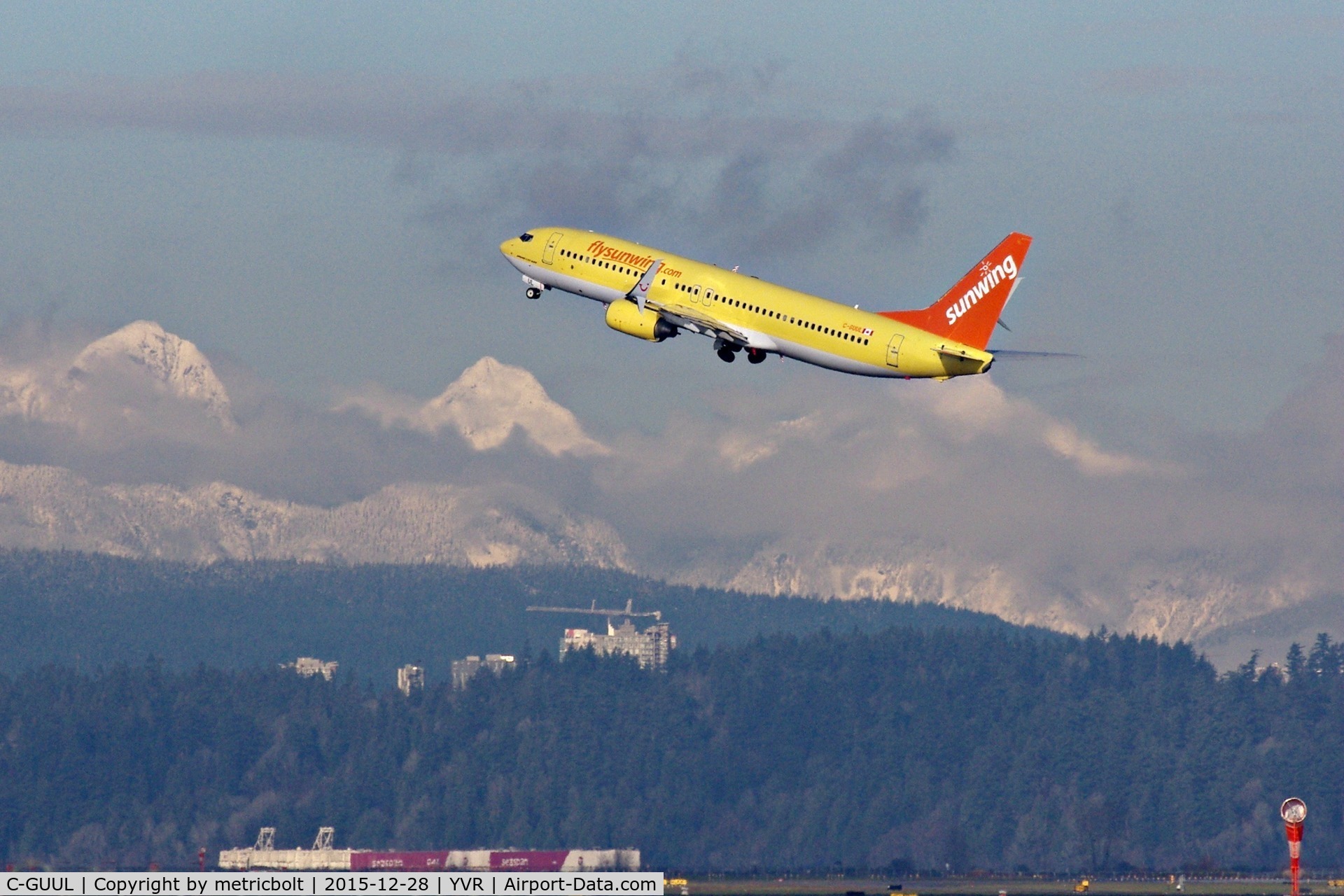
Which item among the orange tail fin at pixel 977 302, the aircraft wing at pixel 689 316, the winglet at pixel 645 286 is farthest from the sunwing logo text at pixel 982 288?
the winglet at pixel 645 286

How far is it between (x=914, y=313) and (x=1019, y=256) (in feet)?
25.2

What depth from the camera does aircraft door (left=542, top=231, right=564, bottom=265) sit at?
167125mm

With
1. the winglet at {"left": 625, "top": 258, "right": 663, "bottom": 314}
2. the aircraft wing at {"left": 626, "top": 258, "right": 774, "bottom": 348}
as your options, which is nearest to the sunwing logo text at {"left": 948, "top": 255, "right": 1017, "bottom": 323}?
the aircraft wing at {"left": 626, "top": 258, "right": 774, "bottom": 348}

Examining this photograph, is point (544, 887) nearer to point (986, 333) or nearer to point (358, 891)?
point (358, 891)

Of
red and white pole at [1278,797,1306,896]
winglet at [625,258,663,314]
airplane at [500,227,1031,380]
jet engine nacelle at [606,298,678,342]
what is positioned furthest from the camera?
winglet at [625,258,663,314]

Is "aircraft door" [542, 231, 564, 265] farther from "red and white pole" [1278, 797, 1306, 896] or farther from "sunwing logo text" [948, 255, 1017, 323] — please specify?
"red and white pole" [1278, 797, 1306, 896]

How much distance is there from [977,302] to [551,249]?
30500 millimetres

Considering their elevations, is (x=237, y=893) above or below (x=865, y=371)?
below

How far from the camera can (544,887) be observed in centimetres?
12781

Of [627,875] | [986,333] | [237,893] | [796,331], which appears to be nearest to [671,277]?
[796,331]

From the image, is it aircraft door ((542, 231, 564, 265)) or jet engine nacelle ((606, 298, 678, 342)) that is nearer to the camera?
jet engine nacelle ((606, 298, 678, 342))

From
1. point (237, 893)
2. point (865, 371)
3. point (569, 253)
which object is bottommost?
point (237, 893)

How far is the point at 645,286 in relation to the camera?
157 metres

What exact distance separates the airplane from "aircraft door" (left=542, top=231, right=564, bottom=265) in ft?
11.4
